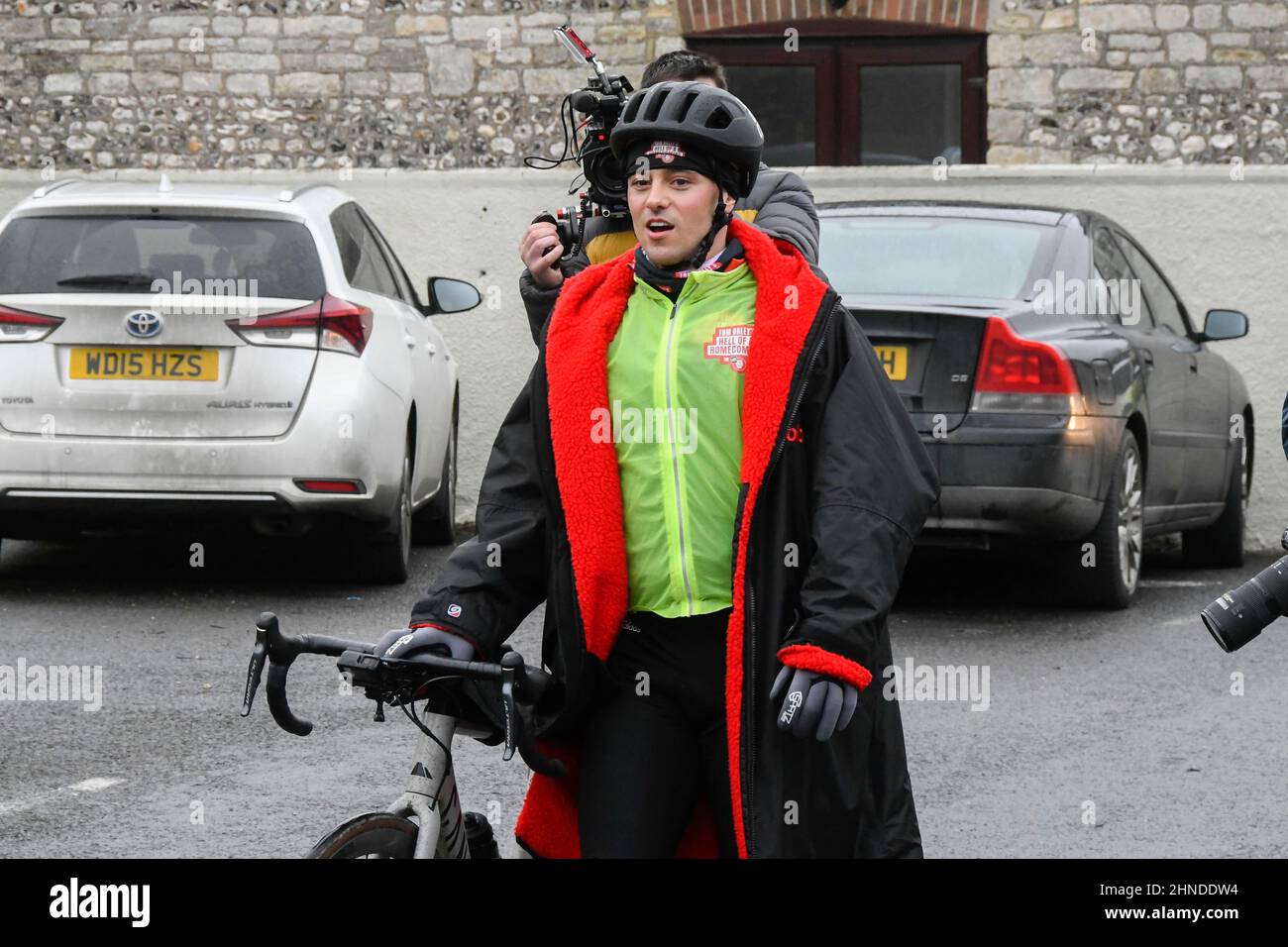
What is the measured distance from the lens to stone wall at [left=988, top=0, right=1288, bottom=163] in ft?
54.6

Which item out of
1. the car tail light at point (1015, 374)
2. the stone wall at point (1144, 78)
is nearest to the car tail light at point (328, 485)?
the car tail light at point (1015, 374)

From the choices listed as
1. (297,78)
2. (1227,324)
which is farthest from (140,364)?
(297,78)

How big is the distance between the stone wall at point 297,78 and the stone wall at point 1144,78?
2756mm

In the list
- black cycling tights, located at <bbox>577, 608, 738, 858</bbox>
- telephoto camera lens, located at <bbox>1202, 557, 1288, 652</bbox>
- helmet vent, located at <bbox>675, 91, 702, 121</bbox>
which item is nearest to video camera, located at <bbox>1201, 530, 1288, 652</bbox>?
telephoto camera lens, located at <bbox>1202, 557, 1288, 652</bbox>

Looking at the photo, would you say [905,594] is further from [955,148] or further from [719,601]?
[955,148]

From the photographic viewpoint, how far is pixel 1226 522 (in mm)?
11570

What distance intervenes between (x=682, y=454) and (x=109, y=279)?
627 centimetres

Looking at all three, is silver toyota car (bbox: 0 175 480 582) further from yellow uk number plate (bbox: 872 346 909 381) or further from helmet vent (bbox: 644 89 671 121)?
helmet vent (bbox: 644 89 671 121)

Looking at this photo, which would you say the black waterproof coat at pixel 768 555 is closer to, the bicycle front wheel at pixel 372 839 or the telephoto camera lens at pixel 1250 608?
the bicycle front wheel at pixel 372 839

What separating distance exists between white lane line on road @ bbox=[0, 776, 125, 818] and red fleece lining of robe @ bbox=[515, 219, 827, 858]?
2829mm

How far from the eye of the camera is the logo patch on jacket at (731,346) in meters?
3.56
